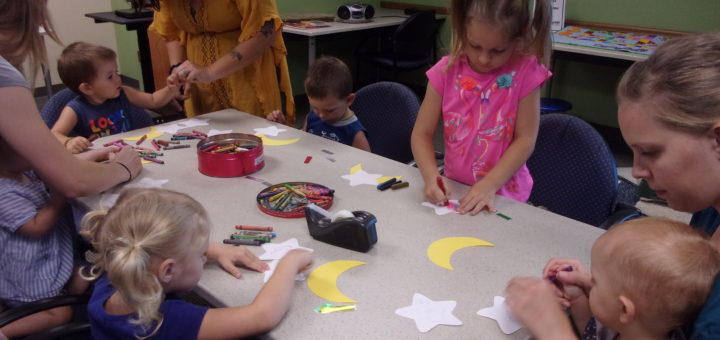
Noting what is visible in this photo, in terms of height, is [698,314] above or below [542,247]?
above

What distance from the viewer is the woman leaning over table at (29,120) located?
1.19 m

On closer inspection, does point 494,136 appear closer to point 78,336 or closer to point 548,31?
point 548,31

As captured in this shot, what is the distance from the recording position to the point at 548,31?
1424mm

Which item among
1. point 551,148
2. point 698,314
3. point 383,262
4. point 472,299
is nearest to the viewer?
point 698,314

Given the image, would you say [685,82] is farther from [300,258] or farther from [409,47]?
[409,47]

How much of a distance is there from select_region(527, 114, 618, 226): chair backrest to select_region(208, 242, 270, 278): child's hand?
1.12 meters

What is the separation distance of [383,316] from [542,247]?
0.45m

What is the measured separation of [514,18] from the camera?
4.51 feet

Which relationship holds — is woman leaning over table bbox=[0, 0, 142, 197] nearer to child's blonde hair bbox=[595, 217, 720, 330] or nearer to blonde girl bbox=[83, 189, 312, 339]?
blonde girl bbox=[83, 189, 312, 339]

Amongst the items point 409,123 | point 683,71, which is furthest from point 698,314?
point 409,123

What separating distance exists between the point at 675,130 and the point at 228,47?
1.72 metres

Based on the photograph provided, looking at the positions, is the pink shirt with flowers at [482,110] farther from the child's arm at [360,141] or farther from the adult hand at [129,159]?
the adult hand at [129,159]

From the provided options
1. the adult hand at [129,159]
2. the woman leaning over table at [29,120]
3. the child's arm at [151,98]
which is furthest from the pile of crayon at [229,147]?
the child's arm at [151,98]

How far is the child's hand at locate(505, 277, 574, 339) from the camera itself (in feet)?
3.01
